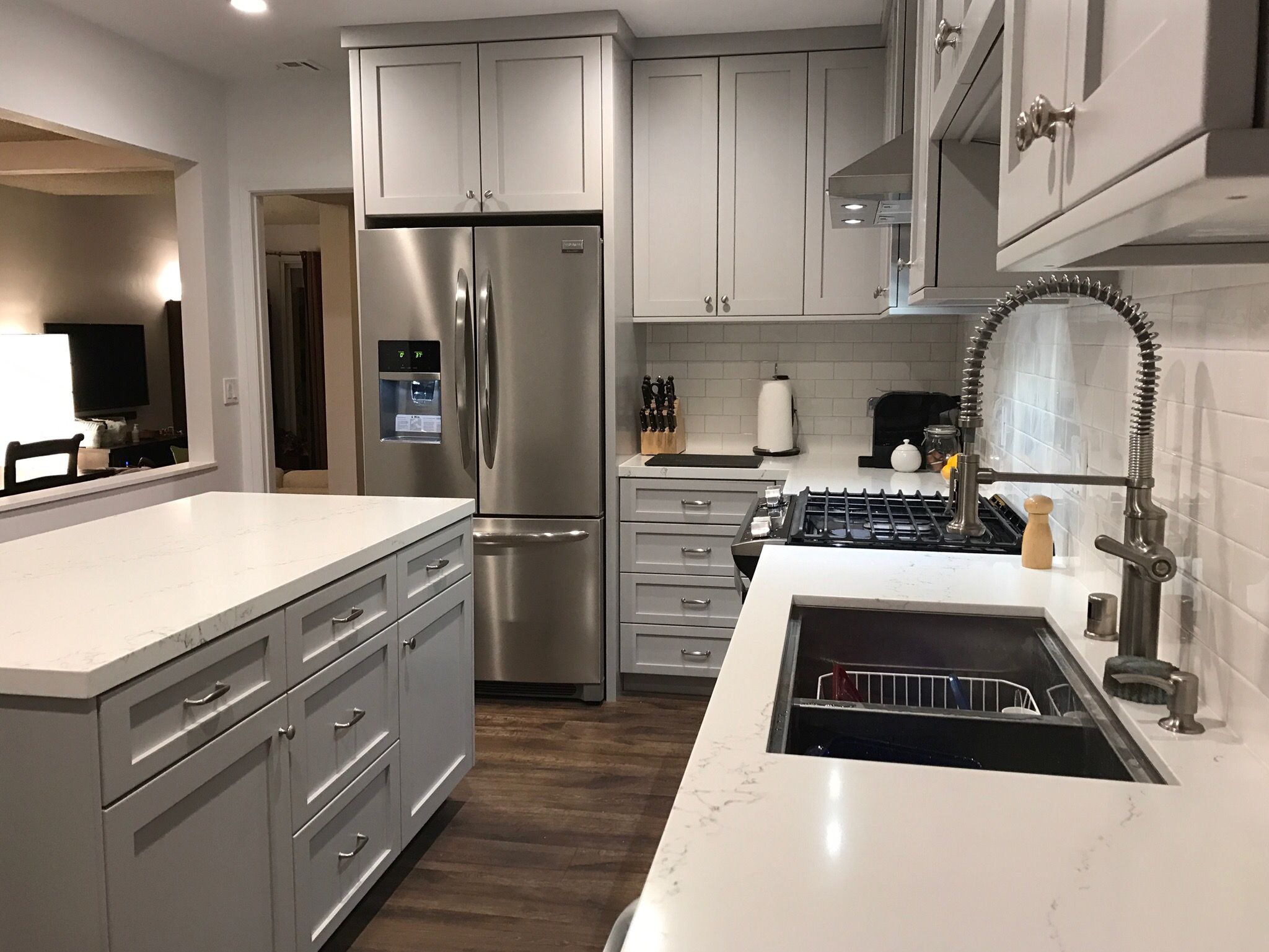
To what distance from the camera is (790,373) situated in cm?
445

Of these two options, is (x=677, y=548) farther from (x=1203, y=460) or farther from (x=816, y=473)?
(x=1203, y=460)

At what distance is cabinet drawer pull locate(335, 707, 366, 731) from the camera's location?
2.17 metres

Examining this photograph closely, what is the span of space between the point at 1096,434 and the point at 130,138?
378 centimetres

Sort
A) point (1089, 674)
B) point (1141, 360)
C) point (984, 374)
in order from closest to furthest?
1. point (1141, 360)
2. point (1089, 674)
3. point (984, 374)

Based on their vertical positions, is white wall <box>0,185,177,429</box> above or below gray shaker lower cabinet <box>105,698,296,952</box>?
above

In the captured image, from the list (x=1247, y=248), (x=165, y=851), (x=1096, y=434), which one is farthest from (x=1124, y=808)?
(x=165, y=851)

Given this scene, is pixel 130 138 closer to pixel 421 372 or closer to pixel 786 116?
pixel 421 372

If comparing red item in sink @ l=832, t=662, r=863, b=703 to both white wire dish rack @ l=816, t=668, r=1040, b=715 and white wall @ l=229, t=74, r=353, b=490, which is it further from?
white wall @ l=229, t=74, r=353, b=490

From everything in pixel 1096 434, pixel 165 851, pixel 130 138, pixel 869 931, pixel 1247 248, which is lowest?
pixel 165 851

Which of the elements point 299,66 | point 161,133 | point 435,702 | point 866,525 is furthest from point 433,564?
point 299,66

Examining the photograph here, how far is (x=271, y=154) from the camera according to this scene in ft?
15.0

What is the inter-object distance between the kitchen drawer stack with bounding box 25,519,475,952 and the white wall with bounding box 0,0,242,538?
1952 mm

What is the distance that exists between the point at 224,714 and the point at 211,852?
0.23 m

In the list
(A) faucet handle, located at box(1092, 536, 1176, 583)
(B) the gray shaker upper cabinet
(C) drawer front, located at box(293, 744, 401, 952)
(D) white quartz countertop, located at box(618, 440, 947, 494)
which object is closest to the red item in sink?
(A) faucet handle, located at box(1092, 536, 1176, 583)
